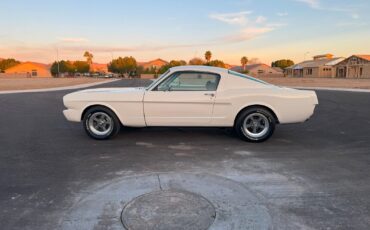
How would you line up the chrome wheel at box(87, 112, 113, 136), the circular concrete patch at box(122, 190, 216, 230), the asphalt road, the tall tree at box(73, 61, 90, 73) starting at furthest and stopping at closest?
the tall tree at box(73, 61, 90, 73)
the chrome wheel at box(87, 112, 113, 136)
the asphalt road
the circular concrete patch at box(122, 190, 216, 230)

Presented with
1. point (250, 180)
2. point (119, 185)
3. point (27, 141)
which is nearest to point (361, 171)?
point (250, 180)

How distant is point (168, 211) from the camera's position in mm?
2932

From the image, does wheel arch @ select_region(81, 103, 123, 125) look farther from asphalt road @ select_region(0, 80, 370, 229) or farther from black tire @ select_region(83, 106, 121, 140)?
asphalt road @ select_region(0, 80, 370, 229)

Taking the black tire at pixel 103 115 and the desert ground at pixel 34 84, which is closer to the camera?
the black tire at pixel 103 115

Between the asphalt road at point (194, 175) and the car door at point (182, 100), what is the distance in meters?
0.48

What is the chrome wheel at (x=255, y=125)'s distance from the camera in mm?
5637

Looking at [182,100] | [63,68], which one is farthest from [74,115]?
[63,68]

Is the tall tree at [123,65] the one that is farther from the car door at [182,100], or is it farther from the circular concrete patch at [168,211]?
the circular concrete patch at [168,211]

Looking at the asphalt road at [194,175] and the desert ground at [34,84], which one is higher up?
the desert ground at [34,84]

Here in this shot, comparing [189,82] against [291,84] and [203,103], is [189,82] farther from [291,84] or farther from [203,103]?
[291,84]

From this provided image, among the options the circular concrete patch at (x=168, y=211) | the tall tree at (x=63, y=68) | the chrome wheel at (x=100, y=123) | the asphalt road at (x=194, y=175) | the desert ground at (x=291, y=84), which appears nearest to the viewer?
the circular concrete patch at (x=168, y=211)

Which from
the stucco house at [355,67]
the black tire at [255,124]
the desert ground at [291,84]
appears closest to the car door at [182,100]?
the black tire at [255,124]

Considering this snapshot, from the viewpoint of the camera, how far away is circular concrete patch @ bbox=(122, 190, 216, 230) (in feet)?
8.85

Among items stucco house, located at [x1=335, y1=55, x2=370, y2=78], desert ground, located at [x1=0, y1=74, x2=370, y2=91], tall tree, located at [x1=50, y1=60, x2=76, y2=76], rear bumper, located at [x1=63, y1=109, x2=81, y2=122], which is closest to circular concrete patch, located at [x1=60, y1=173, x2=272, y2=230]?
rear bumper, located at [x1=63, y1=109, x2=81, y2=122]
